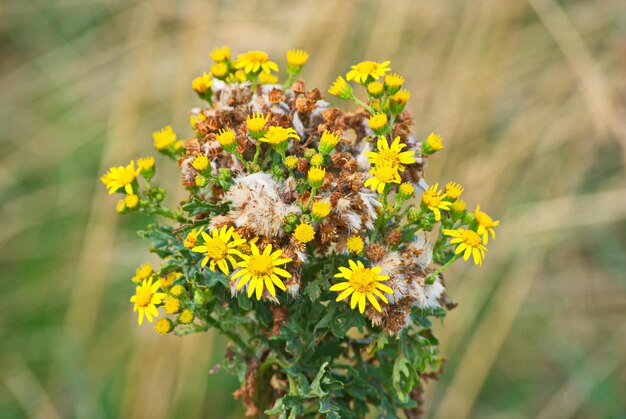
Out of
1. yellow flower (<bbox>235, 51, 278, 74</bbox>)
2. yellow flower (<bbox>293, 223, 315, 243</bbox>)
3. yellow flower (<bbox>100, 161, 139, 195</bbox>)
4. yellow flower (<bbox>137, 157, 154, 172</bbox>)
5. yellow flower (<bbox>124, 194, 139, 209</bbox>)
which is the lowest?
yellow flower (<bbox>124, 194, 139, 209</bbox>)

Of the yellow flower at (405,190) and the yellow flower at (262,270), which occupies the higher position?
the yellow flower at (405,190)

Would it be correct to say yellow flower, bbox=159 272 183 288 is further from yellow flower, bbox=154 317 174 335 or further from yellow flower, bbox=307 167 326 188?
yellow flower, bbox=307 167 326 188

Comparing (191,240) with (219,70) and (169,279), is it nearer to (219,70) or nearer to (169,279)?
(169,279)

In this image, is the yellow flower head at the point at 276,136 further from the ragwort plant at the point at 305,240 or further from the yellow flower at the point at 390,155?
the yellow flower at the point at 390,155

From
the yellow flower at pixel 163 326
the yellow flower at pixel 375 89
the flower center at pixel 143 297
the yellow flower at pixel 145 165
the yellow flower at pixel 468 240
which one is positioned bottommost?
the yellow flower at pixel 163 326

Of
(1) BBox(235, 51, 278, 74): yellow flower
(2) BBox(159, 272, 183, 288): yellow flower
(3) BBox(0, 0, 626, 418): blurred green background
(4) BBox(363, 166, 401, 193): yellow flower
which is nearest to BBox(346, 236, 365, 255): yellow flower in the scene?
(4) BBox(363, 166, 401, 193): yellow flower

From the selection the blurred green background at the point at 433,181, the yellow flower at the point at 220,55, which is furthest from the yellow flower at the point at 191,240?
the blurred green background at the point at 433,181
